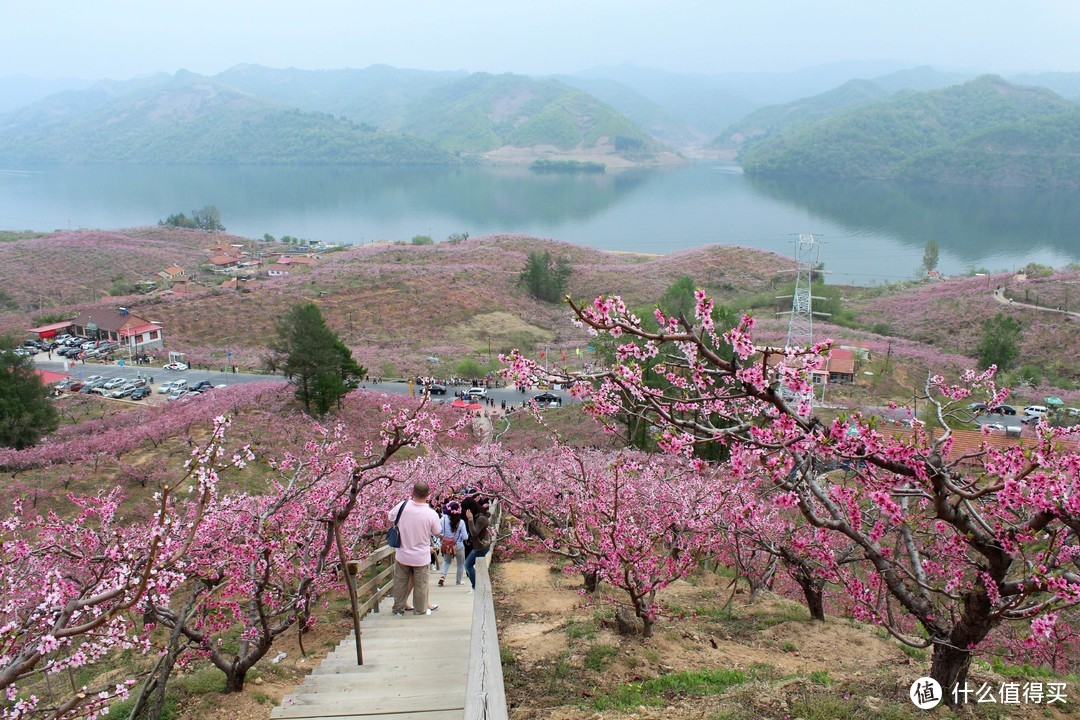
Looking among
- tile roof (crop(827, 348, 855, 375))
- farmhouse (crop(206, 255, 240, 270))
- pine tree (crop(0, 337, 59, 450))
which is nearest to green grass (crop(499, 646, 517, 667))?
pine tree (crop(0, 337, 59, 450))

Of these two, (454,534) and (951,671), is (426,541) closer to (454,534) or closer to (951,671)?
(454,534)

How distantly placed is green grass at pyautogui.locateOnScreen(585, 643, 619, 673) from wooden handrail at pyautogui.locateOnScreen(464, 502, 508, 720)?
239cm

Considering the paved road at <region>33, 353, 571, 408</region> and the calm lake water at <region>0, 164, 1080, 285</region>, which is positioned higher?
the calm lake water at <region>0, 164, 1080, 285</region>

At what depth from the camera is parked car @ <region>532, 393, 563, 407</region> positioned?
39.1 metres

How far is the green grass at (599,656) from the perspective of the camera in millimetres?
7867

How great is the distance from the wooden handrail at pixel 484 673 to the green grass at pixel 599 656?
7.82ft

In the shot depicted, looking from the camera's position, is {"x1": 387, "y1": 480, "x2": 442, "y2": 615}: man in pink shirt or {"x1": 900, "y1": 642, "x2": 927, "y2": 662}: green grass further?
{"x1": 900, "y1": 642, "x2": 927, "y2": 662}: green grass

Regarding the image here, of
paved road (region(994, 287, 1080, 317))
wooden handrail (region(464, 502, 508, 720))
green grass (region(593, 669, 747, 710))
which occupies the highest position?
wooden handrail (region(464, 502, 508, 720))

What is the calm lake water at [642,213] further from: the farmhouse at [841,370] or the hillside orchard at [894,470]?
the hillside orchard at [894,470]

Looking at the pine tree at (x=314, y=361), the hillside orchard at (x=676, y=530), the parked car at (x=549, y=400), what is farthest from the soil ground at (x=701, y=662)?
the parked car at (x=549, y=400)

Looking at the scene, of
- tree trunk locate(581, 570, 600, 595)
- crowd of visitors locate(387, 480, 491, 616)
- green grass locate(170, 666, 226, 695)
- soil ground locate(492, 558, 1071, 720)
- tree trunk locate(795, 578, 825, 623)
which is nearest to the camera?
soil ground locate(492, 558, 1071, 720)

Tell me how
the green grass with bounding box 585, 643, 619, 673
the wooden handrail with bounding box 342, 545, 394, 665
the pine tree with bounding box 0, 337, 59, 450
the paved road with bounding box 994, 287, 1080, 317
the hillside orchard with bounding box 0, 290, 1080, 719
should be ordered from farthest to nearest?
the paved road with bounding box 994, 287, 1080, 317 → the pine tree with bounding box 0, 337, 59, 450 → the wooden handrail with bounding box 342, 545, 394, 665 → the green grass with bounding box 585, 643, 619, 673 → the hillside orchard with bounding box 0, 290, 1080, 719

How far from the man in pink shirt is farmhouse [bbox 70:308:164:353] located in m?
50.0

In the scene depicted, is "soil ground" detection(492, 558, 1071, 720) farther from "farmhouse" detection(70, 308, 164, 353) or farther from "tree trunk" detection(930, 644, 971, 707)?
"farmhouse" detection(70, 308, 164, 353)
